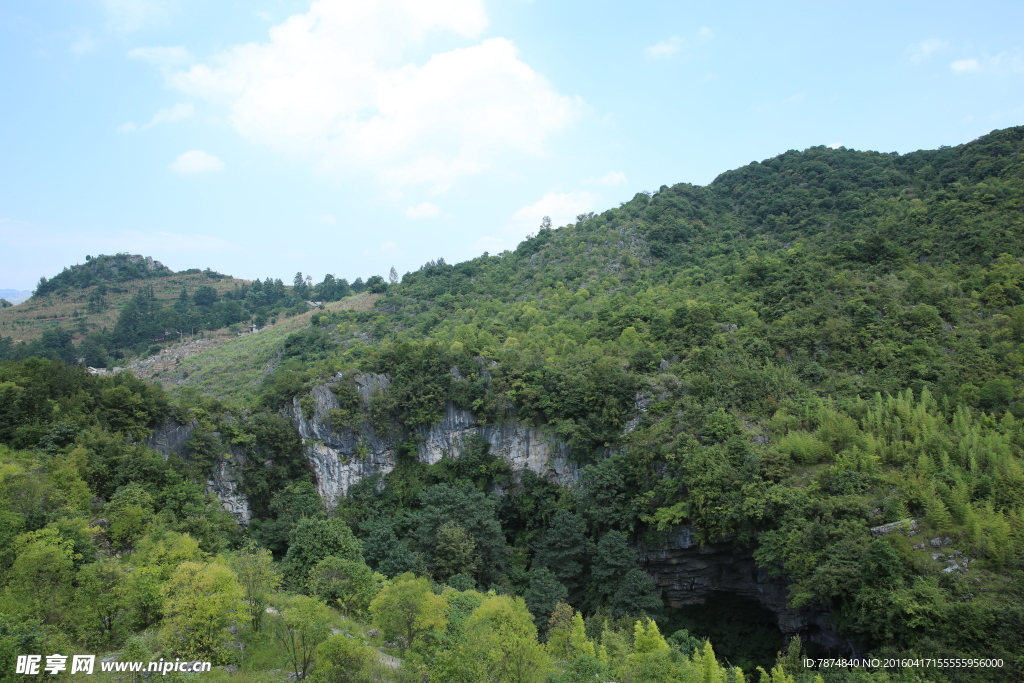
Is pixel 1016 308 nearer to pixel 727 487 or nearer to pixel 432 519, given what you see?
pixel 727 487

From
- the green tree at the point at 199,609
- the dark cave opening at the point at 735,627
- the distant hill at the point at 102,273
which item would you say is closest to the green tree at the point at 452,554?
the dark cave opening at the point at 735,627

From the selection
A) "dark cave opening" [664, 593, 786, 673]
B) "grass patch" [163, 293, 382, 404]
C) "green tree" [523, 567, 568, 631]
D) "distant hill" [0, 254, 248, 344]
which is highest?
"distant hill" [0, 254, 248, 344]

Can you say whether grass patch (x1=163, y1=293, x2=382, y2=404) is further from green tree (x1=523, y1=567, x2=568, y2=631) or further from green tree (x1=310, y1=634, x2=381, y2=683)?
green tree (x1=310, y1=634, x2=381, y2=683)

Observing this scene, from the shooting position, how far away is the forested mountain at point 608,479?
15727 mm

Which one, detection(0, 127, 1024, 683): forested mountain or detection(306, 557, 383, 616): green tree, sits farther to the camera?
detection(306, 557, 383, 616): green tree

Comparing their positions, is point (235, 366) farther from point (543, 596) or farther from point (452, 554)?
point (543, 596)

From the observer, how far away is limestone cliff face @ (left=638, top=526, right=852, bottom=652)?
65.0 ft

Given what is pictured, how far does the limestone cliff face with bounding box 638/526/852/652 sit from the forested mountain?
219mm

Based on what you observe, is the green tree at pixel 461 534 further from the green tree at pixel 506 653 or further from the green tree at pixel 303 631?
the green tree at pixel 506 653

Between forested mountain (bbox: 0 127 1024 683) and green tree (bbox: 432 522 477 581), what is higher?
forested mountain (bbox: 0 127 1024 683)

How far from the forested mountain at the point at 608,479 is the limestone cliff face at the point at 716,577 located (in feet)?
0.72

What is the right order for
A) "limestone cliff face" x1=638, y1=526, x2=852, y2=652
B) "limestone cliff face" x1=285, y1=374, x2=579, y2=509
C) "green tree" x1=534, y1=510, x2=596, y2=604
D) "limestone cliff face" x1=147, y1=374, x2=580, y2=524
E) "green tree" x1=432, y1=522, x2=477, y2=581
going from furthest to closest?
1. "limestone cliff face" x1=285, y1=374, x2=579, y2=509
2. "limestone cliff face" x1=147, y1=374, x2=580, y2=524
3. "green tree" x1=534, y1=510, x2=596, y2=604
4. "green tree" x1=432, y1=522, x2=477, y2=581
5. "limestone cliff face" x1=638, y1=526, x2=852, y2=652

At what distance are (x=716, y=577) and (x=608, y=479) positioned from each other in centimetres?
589

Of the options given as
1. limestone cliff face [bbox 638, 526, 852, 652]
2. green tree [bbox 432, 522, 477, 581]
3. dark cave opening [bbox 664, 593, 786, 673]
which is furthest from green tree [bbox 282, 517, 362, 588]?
dark cave opening [bbox 664, 593, 786, 673]
